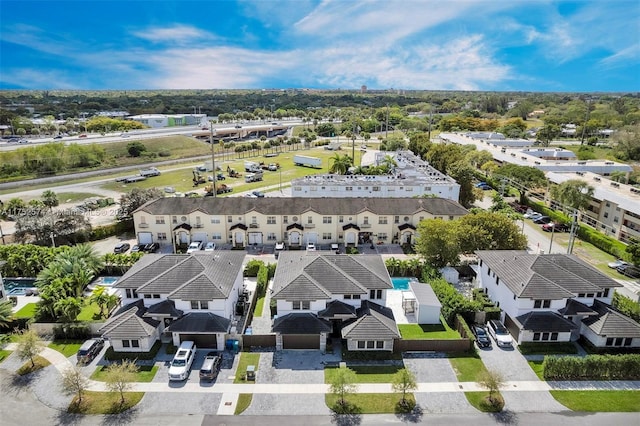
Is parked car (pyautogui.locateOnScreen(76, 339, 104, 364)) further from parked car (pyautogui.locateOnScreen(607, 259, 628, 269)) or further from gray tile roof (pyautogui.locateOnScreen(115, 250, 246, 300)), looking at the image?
parked car (pyautogui.locateOnScreen(607, 259, 628, 269))

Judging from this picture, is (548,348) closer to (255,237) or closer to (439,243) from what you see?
(439,243)

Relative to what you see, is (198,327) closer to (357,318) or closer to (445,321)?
(357,318)

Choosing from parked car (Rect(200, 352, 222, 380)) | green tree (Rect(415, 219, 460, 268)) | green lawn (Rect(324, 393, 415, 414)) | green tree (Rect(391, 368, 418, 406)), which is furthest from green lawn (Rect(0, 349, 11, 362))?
green tree (Rect(415, 219, 460, 268))

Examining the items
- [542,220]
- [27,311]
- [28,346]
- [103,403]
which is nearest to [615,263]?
[542,220]

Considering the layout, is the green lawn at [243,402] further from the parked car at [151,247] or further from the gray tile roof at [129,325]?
the parked car at [151,247]

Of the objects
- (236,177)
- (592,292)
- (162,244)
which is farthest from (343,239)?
(236,177)

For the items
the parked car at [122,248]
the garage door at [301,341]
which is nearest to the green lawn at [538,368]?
the garage door at [301,341]

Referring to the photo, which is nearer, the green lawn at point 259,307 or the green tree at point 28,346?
the green tree at point 28,346
